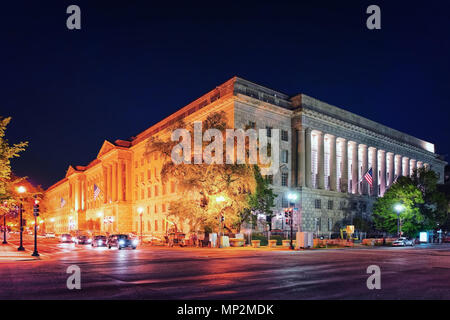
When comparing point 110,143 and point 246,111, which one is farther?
point 110,143

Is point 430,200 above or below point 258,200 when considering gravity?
below

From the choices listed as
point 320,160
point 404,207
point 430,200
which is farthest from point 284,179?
point 430,200

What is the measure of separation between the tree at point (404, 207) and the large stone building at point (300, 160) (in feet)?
29.9

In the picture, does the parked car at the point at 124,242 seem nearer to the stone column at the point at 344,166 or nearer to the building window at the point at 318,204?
the building window at the point at 318,204

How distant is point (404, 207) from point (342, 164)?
1571 cm

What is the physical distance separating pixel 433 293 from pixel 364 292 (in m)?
2.01

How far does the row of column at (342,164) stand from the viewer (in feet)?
223

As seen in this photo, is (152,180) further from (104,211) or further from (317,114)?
(317,114)

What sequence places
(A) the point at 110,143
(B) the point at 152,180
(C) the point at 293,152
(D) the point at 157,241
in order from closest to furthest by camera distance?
(D) the point at 157,241, (C) the point at 293,152, (B) the point at 152,180, (A) the point at 110,143

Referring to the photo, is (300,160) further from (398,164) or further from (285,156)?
(398,164)

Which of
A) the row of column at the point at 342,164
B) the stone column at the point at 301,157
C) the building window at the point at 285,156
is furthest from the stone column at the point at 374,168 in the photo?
the building window at the point at 285,156

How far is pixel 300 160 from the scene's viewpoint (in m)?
67.6

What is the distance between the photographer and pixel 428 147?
4161 inches
